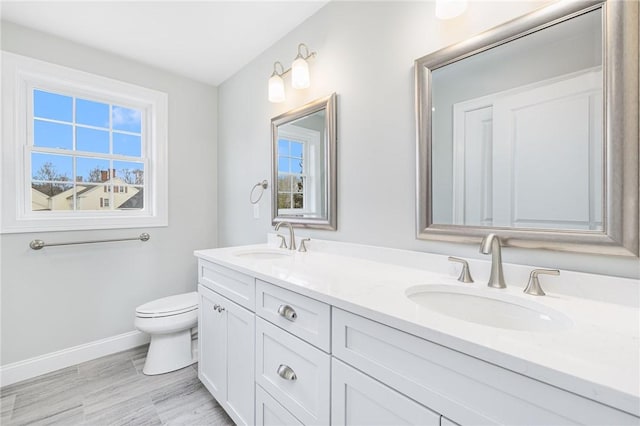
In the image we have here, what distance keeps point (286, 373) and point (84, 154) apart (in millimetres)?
2292

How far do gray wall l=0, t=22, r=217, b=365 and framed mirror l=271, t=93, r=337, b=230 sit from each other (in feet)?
3.41

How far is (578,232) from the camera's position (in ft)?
2.85

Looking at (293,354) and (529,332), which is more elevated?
(529,332)

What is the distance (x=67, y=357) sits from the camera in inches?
80.5

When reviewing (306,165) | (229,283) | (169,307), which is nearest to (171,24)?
(306,165)

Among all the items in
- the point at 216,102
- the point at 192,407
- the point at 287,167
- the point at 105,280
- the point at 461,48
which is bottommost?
the point at 192,407

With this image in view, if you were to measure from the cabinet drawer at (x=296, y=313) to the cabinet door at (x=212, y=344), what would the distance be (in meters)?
0.43

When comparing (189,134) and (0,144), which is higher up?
(189,134)

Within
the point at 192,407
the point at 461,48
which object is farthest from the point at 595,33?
the point at 192,407

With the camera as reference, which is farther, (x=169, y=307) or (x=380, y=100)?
(x=169, y=307)

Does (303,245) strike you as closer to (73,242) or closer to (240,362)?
(240,362)

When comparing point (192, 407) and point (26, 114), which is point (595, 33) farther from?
point (26, 114)

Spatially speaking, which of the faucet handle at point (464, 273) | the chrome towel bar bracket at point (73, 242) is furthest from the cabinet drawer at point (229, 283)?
the chrome towel bar bracket at point (73, 242)

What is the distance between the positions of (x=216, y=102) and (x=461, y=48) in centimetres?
237
